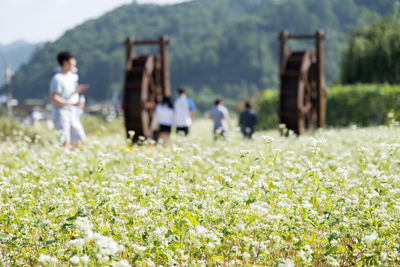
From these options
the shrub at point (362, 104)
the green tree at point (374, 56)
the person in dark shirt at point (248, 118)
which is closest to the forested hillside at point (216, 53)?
the green tree at point (374, 56)

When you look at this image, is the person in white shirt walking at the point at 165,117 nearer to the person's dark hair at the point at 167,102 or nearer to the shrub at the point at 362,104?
the person's dark hair at the point at 167,102

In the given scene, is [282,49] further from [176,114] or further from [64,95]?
[64,95]

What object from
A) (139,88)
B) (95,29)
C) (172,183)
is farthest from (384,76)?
(95,29)

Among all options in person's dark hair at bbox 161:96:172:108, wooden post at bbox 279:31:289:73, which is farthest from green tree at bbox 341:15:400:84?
person's dark hair at bbox 161:96:172:108

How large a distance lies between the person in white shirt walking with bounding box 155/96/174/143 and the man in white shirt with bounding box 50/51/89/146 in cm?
445

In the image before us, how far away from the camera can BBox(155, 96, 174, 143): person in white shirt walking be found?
484 inches

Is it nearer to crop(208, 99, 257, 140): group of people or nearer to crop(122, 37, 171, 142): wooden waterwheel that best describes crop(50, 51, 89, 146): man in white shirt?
crop(122, 37, 171, 142): wooden waterwheel

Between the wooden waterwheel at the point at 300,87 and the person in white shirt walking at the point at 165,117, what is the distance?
3.20 metres

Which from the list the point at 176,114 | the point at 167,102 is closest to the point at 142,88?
the point at 167,102

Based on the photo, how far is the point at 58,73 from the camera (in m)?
7.79

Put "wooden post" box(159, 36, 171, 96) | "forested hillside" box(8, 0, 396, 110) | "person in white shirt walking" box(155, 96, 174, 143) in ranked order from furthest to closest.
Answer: "forested hillside" box(8, 0, 396, 110)
"wooden post" box(159, 36, 171, 96)
"person in white shirt walking" box(155, 96, 174, 143)

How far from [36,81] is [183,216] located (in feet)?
430

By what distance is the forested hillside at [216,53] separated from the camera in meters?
118

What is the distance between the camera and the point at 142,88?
12.7 meters
